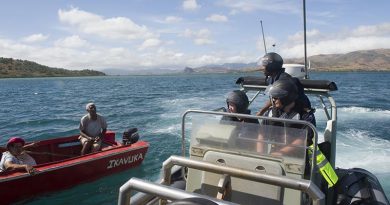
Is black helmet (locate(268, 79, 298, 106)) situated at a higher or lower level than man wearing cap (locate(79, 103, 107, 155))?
higher

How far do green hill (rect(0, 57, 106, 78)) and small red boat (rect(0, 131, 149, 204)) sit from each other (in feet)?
520

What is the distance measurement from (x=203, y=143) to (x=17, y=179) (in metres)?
5.53

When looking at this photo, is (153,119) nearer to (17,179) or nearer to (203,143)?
(17,179)

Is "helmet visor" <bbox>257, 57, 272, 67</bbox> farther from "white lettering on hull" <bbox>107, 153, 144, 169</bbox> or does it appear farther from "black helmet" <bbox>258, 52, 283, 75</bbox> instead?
"white lettering on hull" <bbox>107, 153, 144, 169</bbox>

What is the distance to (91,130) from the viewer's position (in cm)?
1016

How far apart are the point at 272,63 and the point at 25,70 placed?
17854cm

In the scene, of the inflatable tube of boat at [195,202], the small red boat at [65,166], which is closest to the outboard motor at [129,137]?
the small red boat at [65,166]

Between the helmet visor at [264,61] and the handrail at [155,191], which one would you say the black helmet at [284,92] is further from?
the handrail at [155,191]

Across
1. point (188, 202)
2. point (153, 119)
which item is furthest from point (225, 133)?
point (153, 119)

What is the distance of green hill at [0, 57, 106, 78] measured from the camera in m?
157

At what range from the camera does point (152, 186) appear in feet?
7.10

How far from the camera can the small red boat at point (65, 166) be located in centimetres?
785

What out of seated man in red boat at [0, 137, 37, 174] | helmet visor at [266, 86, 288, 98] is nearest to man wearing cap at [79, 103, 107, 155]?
seated man in red boat at [0, 137, 37, 174]

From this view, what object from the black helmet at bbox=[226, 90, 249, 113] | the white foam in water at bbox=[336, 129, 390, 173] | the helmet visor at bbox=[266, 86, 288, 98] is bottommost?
the white foam in water at bbox=[336, 129, 390, 173]
